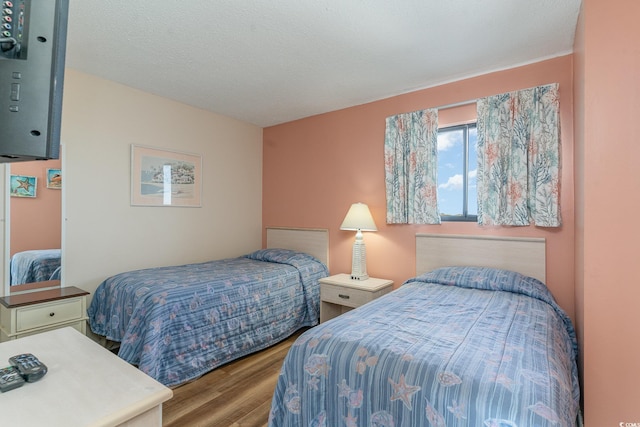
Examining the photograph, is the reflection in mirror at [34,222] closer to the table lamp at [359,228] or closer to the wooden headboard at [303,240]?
the wooden headboard at [303,240]

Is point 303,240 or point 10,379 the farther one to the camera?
point 303,240

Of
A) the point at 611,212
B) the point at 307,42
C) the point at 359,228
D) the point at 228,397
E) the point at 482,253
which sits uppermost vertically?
the point at 307,42

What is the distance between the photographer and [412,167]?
118 inches

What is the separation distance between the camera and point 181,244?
11.4ft

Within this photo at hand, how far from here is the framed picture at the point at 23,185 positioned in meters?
2.42

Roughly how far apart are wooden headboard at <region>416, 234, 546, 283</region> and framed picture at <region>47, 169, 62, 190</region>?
3.14 m

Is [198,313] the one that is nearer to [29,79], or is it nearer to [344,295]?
[344,295]

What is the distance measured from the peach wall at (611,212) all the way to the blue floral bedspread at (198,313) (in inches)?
88.6

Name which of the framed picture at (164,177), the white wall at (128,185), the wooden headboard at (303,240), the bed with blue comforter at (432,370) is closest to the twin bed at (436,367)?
the bed with blue comforter at (432,370)

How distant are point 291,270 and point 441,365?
2.18 meters

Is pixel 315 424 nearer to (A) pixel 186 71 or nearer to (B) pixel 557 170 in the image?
(B) pixel 557 170

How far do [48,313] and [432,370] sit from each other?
2688 mm

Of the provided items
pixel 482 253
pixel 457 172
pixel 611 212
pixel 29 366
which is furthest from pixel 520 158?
pixel 29 366

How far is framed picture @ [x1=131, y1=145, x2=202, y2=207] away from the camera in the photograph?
3105 mm
